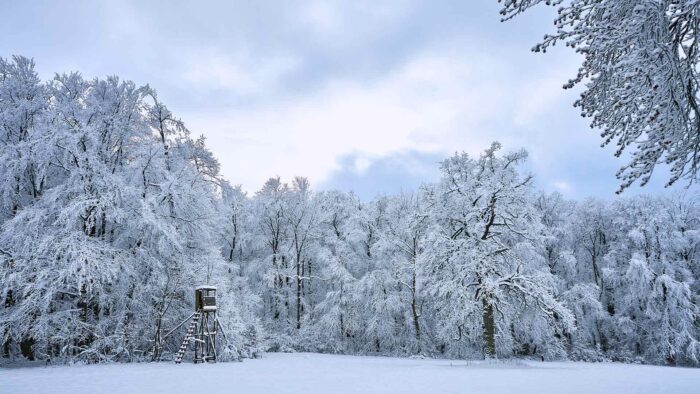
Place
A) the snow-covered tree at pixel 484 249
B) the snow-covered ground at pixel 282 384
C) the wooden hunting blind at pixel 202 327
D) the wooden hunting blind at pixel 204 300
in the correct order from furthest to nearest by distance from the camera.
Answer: the wooden hunting blind at pixel 204 300
the wooden hunting blind at pixel 202 327
the snow-covered tree at pixel 484 249
the snow-covered ground at pixel 282 384

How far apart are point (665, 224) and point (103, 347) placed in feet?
109

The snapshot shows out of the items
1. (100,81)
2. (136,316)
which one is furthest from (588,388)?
(100,81)

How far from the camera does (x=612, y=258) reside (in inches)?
1209

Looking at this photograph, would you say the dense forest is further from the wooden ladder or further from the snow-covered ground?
the snow-covered ground

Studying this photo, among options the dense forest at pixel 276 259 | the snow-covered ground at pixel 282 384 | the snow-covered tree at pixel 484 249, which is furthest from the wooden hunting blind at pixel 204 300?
the snow-covered tree at pixel 484 249

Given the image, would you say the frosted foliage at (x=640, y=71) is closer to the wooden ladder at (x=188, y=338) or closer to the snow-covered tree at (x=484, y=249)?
the snow-covered tree at (x=484, y=249)

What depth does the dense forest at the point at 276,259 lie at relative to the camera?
55.0 feet

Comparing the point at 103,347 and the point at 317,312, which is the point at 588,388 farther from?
the point at 317,312

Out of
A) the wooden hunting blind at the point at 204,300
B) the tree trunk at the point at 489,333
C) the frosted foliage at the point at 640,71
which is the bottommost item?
the tree trunk at the point at 489,333

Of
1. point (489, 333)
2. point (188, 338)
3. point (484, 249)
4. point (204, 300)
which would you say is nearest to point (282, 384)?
point (188, 338)

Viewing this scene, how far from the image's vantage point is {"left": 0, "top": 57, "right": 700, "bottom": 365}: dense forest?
1677cm

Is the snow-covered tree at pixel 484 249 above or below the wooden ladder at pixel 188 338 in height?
above

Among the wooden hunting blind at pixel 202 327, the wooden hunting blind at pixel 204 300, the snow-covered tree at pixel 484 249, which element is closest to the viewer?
the snow-covered tree at pixel 484 249

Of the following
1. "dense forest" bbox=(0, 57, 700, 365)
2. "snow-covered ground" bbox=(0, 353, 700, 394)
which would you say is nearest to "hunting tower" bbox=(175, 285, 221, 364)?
"dense forest" bbox=(0, 57, 700, 365)
